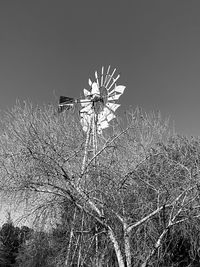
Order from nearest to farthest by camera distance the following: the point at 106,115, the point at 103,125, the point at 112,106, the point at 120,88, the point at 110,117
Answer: the point at 110,117
the point at 103,125
the point at 106,115
the point at 112,106
the point at 120,88

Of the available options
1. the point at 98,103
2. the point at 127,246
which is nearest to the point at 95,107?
the point at 98,103

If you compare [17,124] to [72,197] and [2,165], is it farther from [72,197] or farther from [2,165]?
[72,197]

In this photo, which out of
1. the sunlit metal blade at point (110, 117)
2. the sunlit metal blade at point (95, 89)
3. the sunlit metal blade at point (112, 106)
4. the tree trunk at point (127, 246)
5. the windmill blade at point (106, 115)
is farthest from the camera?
the sunlit metal blade at point (95, 89)

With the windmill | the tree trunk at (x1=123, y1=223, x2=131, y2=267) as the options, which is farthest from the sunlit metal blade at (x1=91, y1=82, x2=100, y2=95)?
the tree trunk at (x1=123, y1=223, x2=131, y2=267)

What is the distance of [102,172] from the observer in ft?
17.7

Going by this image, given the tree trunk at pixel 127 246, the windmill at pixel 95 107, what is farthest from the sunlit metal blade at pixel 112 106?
the tree trunk at pixel 127 246

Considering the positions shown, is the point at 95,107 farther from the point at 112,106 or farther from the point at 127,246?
the point at 127,246

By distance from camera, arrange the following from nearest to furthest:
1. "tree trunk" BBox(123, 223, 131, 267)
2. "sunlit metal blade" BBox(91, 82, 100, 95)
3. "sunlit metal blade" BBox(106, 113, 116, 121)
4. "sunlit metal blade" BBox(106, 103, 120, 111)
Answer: "tree trunk" BBox(123, 223, 131, 267) → "sunlit metal blade" BBox(106, 113, 116, 121) → "sunlit metal blade" BBox(106, 103, 120, 111) → "sunlit metal blade" BBox(91, 82, 100, 95)

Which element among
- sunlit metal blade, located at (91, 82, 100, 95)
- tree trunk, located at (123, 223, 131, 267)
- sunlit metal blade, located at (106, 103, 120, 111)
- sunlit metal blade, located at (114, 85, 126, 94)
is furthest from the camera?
sunlit metal blade, located at (91, 82, 100, 95)

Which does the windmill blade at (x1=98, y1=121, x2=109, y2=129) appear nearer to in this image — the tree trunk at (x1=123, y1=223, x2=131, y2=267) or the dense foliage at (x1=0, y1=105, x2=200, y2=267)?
the dense foliage at (x1=0, y1=105, x2=200, y2=267)

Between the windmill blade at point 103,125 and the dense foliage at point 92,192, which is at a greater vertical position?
the windmill blade at point 103,125

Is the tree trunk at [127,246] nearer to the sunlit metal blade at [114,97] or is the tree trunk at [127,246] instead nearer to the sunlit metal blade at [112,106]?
the sunlit metal blade at [112,106]

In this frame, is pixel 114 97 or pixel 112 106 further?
pixel 114 97

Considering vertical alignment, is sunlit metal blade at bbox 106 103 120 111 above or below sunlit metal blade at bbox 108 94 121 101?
below
